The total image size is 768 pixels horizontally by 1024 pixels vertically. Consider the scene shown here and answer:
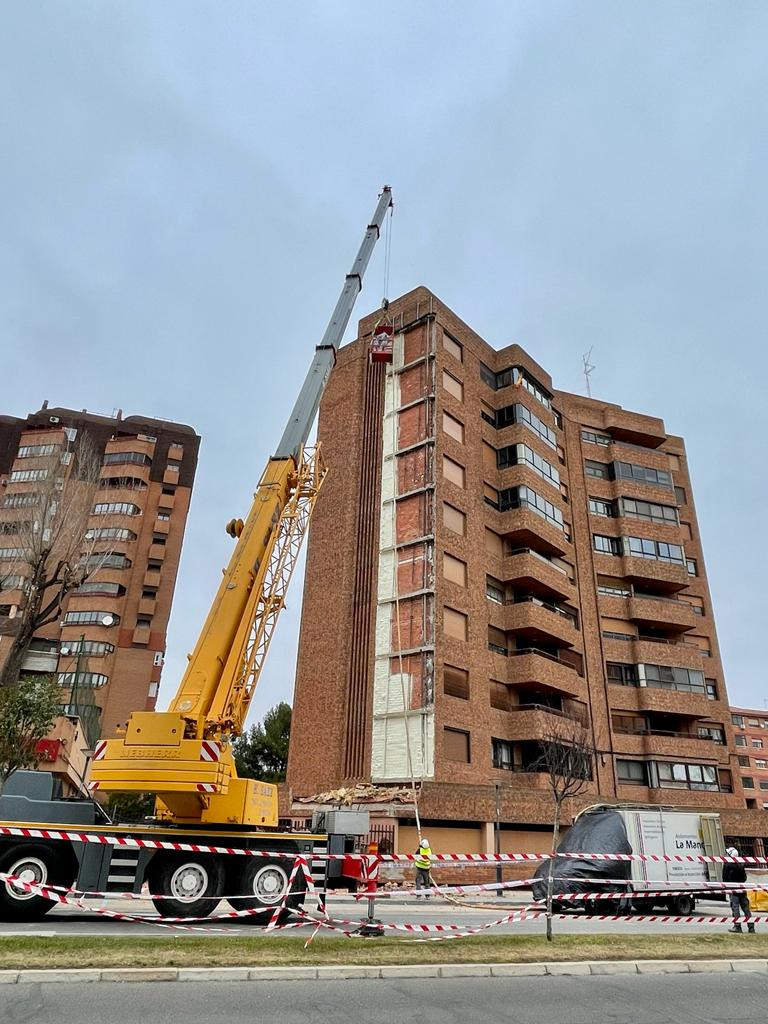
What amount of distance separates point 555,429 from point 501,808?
23.4 m

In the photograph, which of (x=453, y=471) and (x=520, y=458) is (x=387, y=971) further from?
(x=520, y=458)

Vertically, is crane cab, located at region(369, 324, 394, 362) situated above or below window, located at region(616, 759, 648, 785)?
above

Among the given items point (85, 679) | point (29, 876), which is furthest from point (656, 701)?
point (85, 679)

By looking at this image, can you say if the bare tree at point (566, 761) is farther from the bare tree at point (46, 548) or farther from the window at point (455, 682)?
the bare tree at point (46, 548)

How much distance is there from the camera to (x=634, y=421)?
49.5 m

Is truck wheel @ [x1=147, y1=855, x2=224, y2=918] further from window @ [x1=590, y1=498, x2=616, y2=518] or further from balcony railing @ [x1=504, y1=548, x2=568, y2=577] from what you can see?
window @ [x1=590, y1=498, x2=616, y2=518]

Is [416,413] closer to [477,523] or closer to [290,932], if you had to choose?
[477,523]

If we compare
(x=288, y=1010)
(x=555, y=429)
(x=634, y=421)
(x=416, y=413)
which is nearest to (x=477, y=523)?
(x=416, y=413)

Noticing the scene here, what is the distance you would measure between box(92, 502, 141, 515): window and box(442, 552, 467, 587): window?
117 feet

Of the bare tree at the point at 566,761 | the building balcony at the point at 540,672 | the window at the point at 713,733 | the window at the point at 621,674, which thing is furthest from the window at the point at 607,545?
the bare tree at the point at 566,761

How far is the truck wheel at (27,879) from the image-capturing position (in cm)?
1120

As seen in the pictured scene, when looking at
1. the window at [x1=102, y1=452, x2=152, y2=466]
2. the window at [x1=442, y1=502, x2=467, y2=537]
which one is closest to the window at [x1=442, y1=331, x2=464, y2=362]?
the window at [x1=442, y1=502, x2=467, y2=537]

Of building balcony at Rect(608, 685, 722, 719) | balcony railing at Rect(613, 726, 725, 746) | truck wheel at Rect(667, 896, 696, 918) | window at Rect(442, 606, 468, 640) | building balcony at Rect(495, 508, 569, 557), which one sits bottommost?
truck wheel at Rect(667, 896, 696, 918)

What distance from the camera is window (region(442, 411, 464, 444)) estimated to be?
1439 inches
